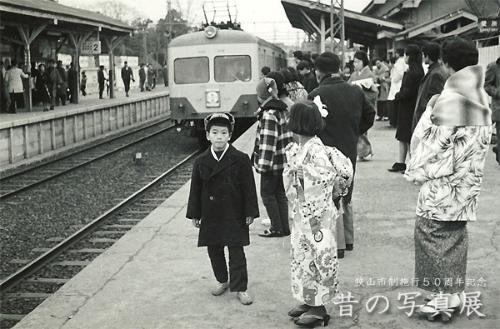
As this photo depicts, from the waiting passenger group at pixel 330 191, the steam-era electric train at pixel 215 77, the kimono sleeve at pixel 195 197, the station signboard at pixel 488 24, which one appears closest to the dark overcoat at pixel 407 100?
the station signboard at pixel 488 24

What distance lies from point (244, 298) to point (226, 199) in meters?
0.64

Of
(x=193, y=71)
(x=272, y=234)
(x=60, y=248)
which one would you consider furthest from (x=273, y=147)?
(x=193, y=71)

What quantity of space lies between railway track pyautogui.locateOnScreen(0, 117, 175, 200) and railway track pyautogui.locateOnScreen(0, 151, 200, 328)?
86.4 inches

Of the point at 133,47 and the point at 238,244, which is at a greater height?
the point at 133,47

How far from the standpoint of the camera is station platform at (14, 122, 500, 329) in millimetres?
4156

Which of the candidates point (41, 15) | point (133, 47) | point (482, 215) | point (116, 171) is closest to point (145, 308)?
point (482, 215)

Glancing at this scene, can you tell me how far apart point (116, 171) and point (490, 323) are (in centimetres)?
1035

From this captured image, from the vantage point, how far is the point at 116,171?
13.5m

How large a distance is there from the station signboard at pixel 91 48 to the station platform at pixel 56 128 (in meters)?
2.19

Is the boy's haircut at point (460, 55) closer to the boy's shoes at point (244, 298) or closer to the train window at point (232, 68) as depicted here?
the boy's shoes at point (244, 298)

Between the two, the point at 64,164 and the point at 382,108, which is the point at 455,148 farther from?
the point at 382,108

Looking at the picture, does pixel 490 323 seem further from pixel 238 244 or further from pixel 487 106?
pixel 238 244

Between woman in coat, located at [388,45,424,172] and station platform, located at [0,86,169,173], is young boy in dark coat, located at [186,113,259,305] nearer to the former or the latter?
woman in coat, located at [388,45,424,172]

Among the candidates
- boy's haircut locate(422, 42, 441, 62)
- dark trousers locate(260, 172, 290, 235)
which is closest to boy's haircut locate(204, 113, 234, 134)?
dark trousers locate(260, 172, 290, 235)
